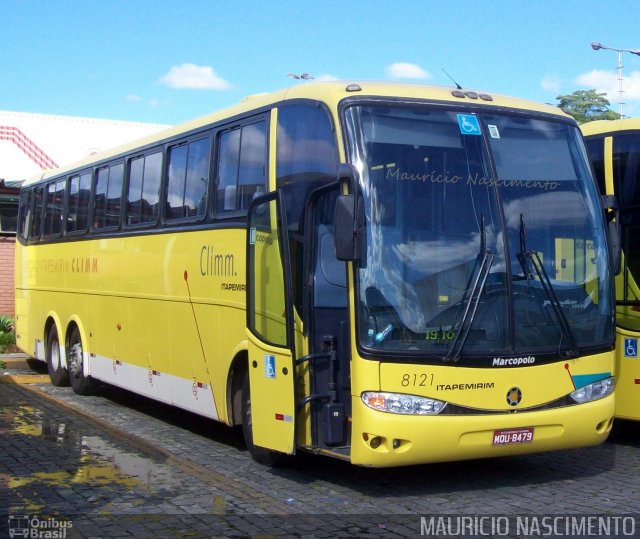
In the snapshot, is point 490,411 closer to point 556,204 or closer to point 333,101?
point 556,204

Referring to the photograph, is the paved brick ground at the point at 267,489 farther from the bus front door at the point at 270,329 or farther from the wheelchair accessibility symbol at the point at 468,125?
the wheelchair accessibility symbol at the point at 468,125

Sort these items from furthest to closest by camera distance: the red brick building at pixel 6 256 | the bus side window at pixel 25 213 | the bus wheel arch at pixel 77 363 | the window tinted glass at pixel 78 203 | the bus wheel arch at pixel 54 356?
the red brick building at pixel 6 256 < the bus side window at pixel 25 213 < the bus wheel arch at pixel 54 356 < the bus wheel arch at pixel 77 363 < the window tinted glass at pixel 78 203

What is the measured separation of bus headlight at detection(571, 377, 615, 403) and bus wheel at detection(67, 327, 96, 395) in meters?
8.57

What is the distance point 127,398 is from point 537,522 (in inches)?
346

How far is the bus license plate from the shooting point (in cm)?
784

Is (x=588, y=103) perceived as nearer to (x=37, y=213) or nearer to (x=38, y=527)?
(x=37, y=213)

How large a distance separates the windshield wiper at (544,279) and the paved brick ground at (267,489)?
4.27ft

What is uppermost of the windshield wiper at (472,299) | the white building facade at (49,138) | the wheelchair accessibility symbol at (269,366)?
the white building facade at (49,138)

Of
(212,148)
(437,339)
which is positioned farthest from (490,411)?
(212,148)

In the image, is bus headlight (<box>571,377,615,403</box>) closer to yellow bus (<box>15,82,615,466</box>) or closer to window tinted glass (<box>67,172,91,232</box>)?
yellow bus (<box>15,82,615,466</box>)

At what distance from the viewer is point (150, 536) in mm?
6875

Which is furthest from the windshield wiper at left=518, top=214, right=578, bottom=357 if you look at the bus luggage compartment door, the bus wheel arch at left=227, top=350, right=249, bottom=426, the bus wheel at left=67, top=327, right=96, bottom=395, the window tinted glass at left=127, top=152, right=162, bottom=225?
the bus wheel at left=67, top=327, right=96, bottom=395

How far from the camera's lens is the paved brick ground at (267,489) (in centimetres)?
721

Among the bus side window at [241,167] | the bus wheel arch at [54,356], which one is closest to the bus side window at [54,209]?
the bus wheel arch at [54,356]
